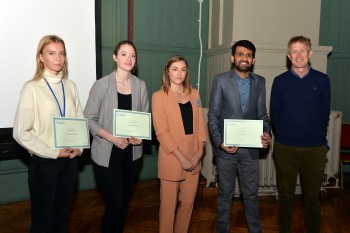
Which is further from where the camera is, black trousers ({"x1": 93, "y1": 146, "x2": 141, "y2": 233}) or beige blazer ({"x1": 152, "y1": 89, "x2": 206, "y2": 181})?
beige blazer ({"x1": 152, "y1": 89, "x2": 206, "y2": 181})

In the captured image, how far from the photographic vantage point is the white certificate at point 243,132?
2551 millimetres

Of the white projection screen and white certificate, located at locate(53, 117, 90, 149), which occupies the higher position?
the white projection screen

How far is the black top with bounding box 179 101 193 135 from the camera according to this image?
2.49 metres

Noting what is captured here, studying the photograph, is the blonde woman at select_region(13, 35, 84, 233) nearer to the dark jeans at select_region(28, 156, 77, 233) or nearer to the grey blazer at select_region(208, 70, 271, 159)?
the dark jeans at select_region(28, 156, 77, 233)

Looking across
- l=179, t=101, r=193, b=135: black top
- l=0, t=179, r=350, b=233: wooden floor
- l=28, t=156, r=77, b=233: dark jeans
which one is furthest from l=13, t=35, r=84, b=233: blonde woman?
l=0, t=179, r=350, b=233: wooden floor

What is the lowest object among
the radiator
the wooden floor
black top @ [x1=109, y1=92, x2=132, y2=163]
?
the wooden floor

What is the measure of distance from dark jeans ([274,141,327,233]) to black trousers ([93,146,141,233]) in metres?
1.15

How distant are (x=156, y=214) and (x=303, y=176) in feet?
5.34

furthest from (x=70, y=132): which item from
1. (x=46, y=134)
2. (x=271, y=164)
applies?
(x=271, y=164)

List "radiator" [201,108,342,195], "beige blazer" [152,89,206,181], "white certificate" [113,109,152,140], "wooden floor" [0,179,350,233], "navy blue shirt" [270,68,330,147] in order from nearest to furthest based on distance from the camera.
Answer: "white certificate" [113,109,152,140]
"beige blazer" [152,89,206,181]
"navy blue shirt" [270,68,330,147]
"wooden floor" [0,179,350,233]
"radiator" [201,108,342,195]

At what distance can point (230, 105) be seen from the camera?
2.64m

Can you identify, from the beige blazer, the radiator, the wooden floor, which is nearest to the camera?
the beige blazer

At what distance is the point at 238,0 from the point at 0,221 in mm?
Result: 3630

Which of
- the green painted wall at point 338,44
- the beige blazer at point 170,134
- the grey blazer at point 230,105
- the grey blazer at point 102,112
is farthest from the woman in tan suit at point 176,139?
the green painted wall at point 338,44
